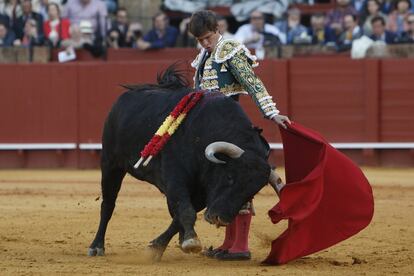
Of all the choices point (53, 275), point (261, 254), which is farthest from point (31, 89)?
point (53, 275)

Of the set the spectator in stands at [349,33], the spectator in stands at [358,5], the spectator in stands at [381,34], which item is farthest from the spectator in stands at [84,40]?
the spectator in stands at [381,34]

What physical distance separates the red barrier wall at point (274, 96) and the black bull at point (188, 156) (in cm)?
622

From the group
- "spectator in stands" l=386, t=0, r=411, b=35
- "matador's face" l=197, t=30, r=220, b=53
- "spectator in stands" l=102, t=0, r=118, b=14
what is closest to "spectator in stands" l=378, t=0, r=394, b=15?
"spectator in stands" l=386, t=0, r=411, b=35

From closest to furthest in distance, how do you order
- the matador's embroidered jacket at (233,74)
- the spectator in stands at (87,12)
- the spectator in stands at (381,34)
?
the matador's embroidered jacket at (233,74) → the spectator in stands at (381,34) → the spectator in stands at (87,12)

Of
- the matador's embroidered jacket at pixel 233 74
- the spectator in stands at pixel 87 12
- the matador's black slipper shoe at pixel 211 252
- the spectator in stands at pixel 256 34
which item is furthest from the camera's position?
the spectator in stands at pixel 87 12

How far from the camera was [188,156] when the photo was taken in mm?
5691

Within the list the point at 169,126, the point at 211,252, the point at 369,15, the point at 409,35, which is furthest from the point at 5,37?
the point at 169,126

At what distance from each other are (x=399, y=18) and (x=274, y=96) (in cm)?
169

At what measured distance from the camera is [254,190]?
5.42 m

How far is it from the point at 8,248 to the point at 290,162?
5.80 feet

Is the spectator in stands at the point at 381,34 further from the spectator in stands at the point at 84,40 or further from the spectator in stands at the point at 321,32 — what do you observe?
the spectator in stands at the point at 84,40

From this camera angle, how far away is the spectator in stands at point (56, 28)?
1335 centimetres

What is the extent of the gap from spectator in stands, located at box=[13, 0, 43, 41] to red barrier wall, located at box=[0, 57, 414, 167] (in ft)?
2.90

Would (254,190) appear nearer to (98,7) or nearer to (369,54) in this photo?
(369,54)
